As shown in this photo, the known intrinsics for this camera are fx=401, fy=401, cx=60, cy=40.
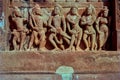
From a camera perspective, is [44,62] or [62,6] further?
[62,6]

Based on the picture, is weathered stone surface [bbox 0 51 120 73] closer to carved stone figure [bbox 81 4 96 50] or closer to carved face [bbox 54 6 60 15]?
carved stone figure [bbox 81 4 96 50]

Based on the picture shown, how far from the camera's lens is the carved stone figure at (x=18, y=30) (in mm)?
5012

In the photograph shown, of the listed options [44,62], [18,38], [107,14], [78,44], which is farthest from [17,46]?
[107,14]

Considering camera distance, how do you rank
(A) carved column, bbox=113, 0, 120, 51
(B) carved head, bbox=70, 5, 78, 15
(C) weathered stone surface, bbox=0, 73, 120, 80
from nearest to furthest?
1. (C) weathered stone surface, bbox=0, 73, 120, 80
2. (A) carved column, bbox=113, 0, 120, 51
3. (B) carved head, bbox=70, 5, 78, 15

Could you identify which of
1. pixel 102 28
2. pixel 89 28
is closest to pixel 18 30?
pixel 89 28

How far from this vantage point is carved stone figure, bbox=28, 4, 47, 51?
5008 mm

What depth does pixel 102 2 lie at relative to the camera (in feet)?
17.1

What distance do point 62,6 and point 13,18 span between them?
65 cm

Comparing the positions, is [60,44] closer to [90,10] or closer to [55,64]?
[55,64]

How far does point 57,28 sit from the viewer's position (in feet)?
16.5

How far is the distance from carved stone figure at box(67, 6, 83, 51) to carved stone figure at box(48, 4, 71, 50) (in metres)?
0.07

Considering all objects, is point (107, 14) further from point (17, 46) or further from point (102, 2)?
point (17, 46)

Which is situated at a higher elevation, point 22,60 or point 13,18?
point 13,18

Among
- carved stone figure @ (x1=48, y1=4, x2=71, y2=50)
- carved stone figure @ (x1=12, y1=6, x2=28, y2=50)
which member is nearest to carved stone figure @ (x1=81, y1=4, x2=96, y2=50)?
carved stone figure @ (x1=48, y1=4, x2=71, y2=50)
